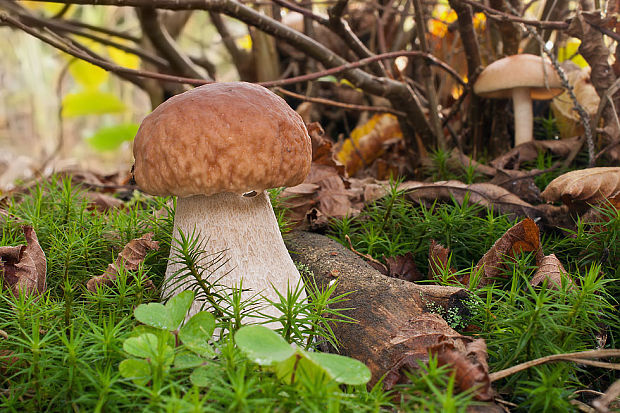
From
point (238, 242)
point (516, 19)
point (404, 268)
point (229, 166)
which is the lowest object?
point (404, 268)

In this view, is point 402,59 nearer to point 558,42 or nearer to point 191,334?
point 558,42

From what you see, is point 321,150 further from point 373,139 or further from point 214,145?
point 214,145

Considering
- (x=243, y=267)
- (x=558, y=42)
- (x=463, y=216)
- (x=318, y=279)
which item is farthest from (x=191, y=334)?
(x=558, y=42)

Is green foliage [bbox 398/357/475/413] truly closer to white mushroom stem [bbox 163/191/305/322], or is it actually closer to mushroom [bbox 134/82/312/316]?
mushroom [bbox 134/82/312/316]

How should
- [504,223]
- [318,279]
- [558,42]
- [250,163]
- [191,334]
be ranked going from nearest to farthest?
1. [191,334]
2. [250,163]
3. [318,279]
4. [504,223]
5. [558,42]

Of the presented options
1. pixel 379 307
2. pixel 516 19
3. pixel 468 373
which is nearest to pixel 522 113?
pixel 516 19

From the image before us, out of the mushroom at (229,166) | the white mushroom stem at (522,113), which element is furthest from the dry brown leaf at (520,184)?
the mushroom at (229,166)
